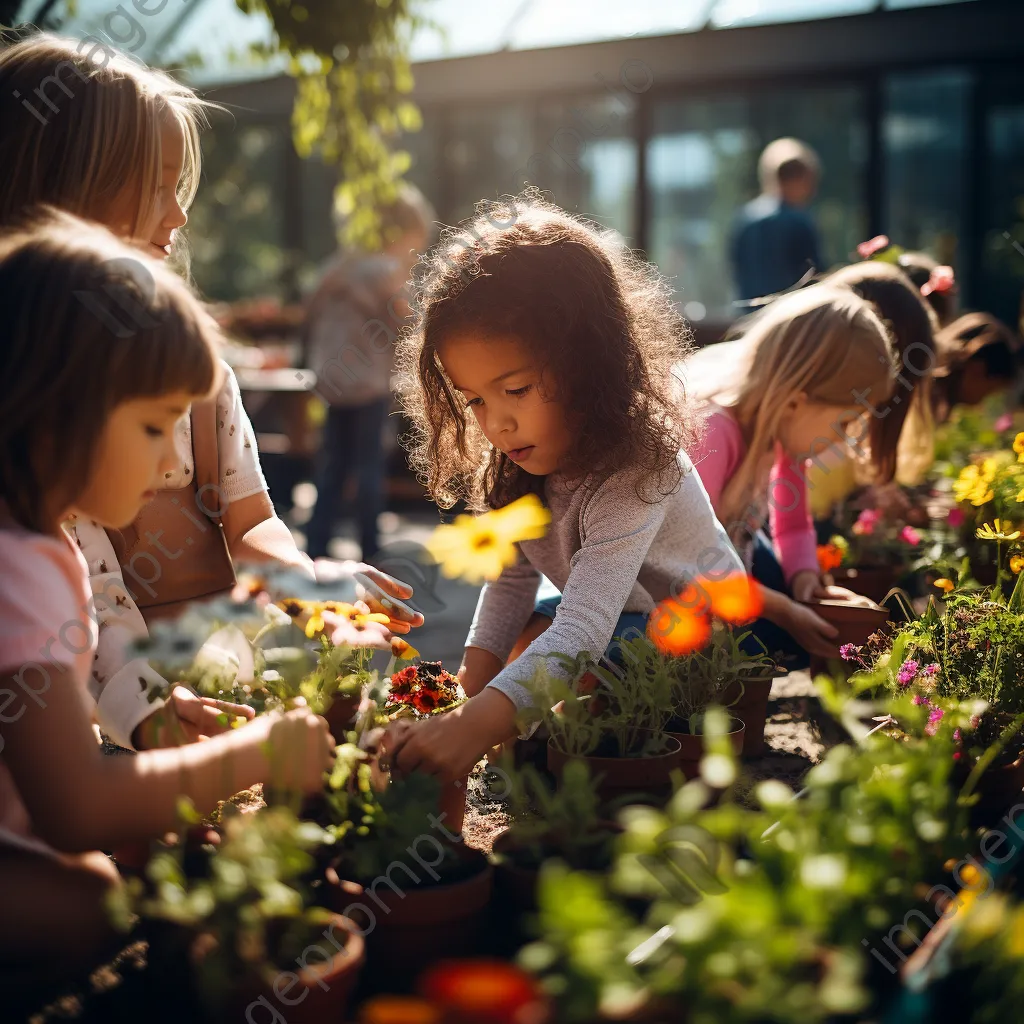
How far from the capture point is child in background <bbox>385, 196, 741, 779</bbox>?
1.80m

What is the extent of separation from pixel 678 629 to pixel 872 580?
120cm

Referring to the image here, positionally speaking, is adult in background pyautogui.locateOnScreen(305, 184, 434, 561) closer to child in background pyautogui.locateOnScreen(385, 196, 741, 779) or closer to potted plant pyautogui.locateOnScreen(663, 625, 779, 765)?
child in background pyautogui.locateOnScreen(385, 196, 741, 779)

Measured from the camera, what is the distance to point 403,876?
3.92ft

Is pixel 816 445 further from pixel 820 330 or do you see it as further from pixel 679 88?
pixel 679 88

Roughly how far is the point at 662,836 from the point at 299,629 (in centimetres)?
80

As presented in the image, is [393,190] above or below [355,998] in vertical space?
above

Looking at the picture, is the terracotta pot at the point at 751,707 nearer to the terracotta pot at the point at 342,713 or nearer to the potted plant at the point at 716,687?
the potted plant at the point at 716,687

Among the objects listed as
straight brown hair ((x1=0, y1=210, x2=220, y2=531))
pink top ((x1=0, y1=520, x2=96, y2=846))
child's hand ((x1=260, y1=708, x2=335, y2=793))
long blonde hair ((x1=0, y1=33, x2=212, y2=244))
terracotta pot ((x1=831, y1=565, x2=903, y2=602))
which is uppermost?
long blonde hair ((x1=0, y1=33, x2=212, y2=244))

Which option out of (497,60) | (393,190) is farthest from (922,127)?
(393,190)

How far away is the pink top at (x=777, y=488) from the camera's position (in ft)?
8.18

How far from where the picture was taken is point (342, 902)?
3.88 feet

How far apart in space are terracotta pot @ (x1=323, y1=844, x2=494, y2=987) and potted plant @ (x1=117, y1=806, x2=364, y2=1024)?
0.23ft

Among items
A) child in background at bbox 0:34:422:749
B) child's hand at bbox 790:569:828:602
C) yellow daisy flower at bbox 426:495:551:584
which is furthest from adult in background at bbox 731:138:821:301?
yellow daisy flower at bbox 426:495:551:584

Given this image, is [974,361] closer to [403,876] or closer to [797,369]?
[797,369]
